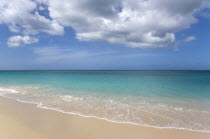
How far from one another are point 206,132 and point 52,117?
A: 602 cm

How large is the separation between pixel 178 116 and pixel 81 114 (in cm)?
458

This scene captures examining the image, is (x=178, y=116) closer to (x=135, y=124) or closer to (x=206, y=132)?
(x=206, y=132)

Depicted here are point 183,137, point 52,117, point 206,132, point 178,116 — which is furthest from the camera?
point 178,116

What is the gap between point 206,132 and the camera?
13.9 ft

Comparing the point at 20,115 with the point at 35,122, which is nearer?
the point at 35,122

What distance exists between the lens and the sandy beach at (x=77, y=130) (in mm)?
3770

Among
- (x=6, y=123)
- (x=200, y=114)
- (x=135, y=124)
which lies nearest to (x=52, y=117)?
(x=6, y=123)

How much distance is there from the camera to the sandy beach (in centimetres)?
377

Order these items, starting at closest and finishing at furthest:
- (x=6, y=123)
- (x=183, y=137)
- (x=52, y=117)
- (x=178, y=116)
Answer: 1. (x=183, y=137)
2. (x=6, y=123)
3. (x=52, y=117)
4. (x=178, y=116)

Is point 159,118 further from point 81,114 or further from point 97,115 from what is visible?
point 81,114

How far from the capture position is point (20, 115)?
5426 millimetres

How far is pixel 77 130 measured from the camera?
13.5 feet

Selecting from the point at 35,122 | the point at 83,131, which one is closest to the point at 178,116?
the point at 83,131

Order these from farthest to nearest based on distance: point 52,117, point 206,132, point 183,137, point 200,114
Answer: point 200,114, point 52,117, point 206,132, point 183,137
